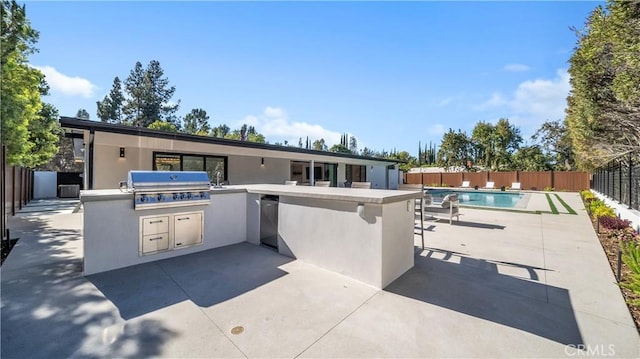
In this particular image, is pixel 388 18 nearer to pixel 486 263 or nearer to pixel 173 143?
pixel 486 263

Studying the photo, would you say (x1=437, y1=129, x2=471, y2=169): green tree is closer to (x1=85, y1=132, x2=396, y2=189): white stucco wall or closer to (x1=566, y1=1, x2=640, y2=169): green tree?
(x1=566, y1=1, x2=640, y2=169): green tree

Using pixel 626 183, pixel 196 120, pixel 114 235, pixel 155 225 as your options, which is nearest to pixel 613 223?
pixel 626 183

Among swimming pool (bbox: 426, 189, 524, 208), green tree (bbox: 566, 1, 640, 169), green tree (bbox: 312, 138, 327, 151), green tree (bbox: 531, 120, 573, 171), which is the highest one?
green tree (bbox: 312, 138, 327, 151)

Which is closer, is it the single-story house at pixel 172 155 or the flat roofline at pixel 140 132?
the flat roofline at pixel 140 132

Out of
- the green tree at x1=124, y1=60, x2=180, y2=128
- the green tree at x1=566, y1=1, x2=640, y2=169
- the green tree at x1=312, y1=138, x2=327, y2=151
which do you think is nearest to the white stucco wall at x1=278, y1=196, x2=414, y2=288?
the green tree at x1=566, y1=1, x2=640, y2=169

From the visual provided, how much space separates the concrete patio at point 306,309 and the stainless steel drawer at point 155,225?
575 millimetres

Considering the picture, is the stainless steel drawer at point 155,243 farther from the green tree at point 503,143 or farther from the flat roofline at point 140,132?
the green tree at point 503,143

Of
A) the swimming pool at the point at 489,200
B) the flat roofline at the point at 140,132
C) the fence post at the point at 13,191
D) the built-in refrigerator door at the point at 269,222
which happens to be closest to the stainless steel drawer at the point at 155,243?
the built-in refrigerator door at the point at 269,222

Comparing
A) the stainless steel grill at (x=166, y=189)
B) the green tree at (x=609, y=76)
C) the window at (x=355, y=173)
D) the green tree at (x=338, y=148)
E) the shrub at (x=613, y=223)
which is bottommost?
the shrub at (x=613, y=223)

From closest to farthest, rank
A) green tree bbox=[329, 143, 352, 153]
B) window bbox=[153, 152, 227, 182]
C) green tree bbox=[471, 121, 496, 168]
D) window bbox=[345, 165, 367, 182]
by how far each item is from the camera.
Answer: window bbox=[153, 152, 227, 182]
window bbox=[345, 165, 367, 182]
green tree bbox=[471, 121, 496, 168]
green tree bbox=[329, 143, 352, 153]

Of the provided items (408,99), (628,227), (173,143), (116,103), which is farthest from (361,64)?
(116,103)

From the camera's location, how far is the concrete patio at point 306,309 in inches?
94.8

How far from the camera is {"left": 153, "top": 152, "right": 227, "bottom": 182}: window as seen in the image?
10320 mm
